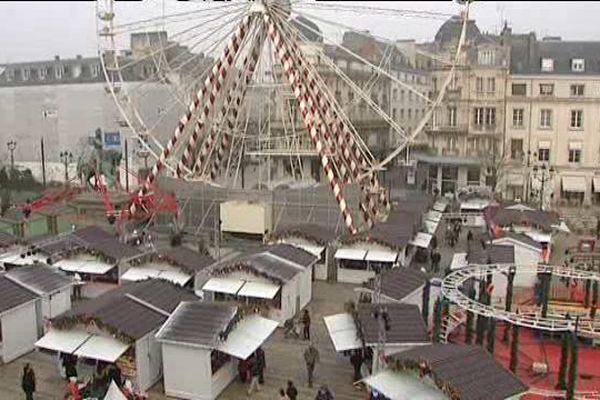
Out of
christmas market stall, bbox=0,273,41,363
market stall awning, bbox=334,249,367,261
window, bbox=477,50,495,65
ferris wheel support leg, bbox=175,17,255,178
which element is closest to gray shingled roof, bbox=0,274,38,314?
christmas market stall, bbox=0,273,41,363

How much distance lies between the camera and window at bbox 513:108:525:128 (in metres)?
52.4

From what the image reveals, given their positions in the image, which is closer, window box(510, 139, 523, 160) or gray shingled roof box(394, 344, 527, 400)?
gray shingled roof box(394, 344, 527, 400)

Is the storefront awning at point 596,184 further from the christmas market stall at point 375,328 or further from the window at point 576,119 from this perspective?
the christmas market stall at point 375,328

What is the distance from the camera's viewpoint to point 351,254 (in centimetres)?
2922

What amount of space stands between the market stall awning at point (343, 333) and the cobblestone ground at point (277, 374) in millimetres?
1029

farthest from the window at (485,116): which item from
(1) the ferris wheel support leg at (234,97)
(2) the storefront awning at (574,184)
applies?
(1) the ferris wheel support leg at (234,97)

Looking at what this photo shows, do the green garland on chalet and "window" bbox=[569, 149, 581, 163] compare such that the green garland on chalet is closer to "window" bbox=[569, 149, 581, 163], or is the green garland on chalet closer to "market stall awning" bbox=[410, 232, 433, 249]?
"market stall awning" bbox=[410, 232, 433, 249]

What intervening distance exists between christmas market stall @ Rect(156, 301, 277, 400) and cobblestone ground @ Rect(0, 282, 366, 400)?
0.55 metres

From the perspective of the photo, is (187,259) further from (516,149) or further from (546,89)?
(546,89)

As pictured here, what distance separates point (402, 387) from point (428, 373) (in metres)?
0.72

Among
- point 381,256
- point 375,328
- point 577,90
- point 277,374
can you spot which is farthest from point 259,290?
point 577,90

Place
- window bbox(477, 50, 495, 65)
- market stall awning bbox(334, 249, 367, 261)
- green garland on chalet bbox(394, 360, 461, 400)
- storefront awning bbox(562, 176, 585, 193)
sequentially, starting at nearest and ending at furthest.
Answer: green garland on chalet bbox(394, 360, 461, 400) < market stall awning bbox(334, 249, 367, 261) < storefront awning bbox(562, 176, 585, 193) < window bbox(477, 50, 495, 65)

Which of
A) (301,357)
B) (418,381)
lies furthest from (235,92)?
(418,381)

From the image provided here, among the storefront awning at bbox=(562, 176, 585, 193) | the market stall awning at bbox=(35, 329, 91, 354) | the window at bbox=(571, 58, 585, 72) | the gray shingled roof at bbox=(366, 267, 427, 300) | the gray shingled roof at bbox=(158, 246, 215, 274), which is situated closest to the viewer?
the market stall awning at bbox=(35, 329, 91, 354)
